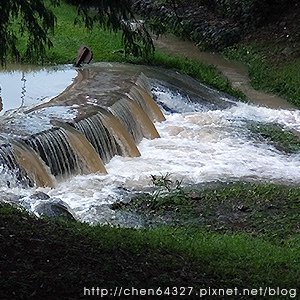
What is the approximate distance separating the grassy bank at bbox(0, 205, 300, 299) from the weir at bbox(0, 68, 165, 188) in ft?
11.4

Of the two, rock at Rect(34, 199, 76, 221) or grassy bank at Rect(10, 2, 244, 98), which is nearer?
rock at Rect(34, 199, 76, 221)

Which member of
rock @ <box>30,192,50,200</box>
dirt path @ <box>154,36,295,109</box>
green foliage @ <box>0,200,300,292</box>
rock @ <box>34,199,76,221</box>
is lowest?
dirt path @ <box>154,36,295,109</box>

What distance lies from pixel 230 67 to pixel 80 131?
35.3 ft

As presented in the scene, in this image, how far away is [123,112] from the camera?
14.4 metres

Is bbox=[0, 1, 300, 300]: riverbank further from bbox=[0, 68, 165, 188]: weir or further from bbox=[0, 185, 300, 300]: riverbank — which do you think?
bbox=[0, 68, 165, 188]: weir

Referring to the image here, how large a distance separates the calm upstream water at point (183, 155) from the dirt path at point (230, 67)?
3.73 feet

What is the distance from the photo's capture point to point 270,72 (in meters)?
21.1

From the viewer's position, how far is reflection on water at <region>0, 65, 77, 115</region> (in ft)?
53.1

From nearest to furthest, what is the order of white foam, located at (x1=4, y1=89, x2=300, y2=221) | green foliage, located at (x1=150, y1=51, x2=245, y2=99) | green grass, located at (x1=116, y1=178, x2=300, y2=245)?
green grass, located at (x1=116, y1=178, x2=300, y2=245), white foam, located at (x1=4, y1=89, x2=300, y2=221), green foliage, located at (x1=150, y1=51, x2=245, y2=99)

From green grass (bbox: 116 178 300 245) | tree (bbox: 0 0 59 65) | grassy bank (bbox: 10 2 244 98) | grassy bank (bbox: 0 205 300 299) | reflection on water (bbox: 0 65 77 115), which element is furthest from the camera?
grassy bank (bbox: 10 2 244 98)

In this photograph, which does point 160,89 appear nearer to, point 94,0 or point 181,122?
point 181,122

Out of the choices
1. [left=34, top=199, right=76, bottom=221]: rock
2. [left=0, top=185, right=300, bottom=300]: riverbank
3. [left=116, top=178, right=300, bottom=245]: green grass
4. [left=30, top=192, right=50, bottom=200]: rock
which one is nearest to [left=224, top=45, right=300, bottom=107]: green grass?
[left=116, top=178, right=300, bottom=245]: green grass

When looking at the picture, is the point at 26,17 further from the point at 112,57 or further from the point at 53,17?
the point at 112,57

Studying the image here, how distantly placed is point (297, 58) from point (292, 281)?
15.7 meters
